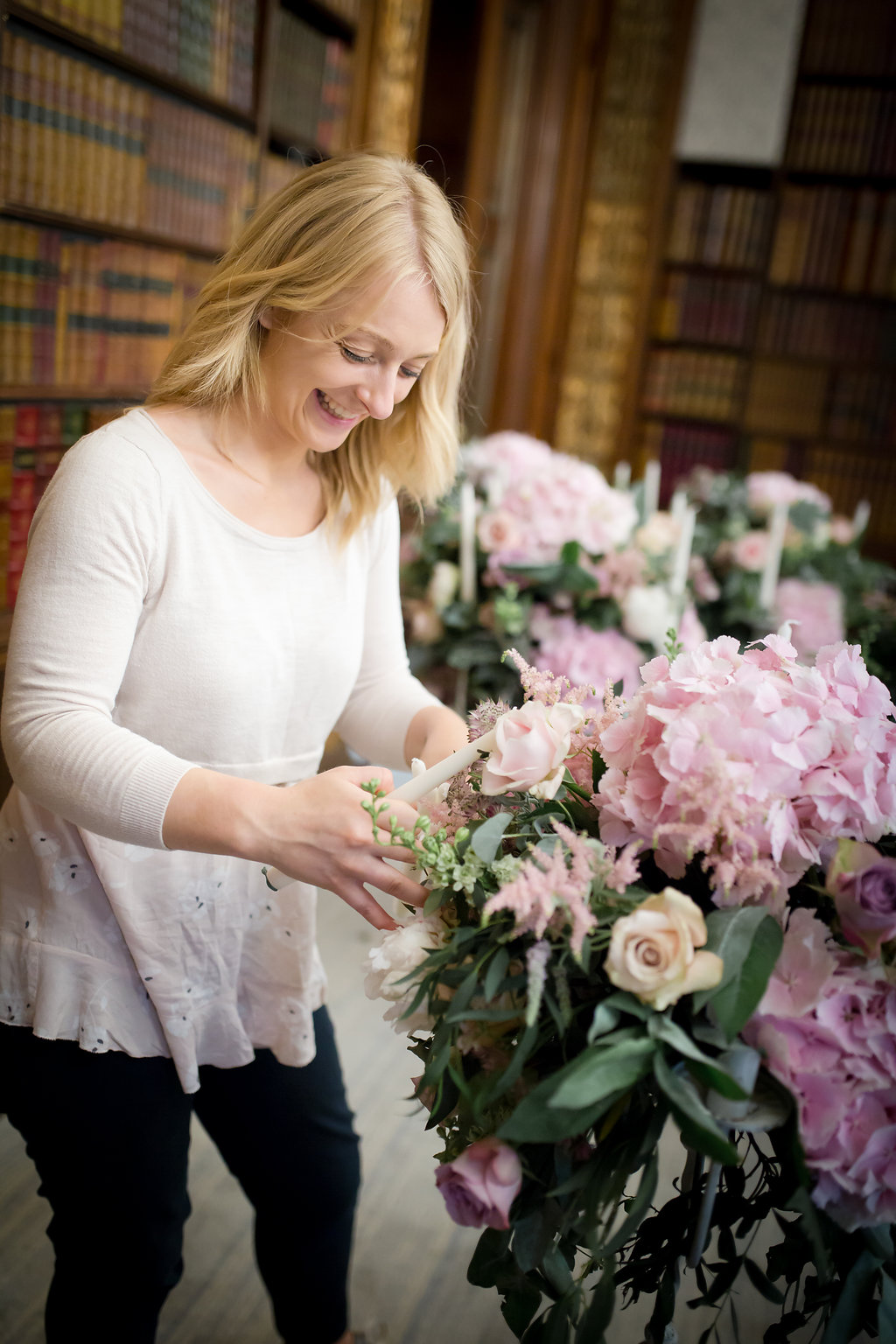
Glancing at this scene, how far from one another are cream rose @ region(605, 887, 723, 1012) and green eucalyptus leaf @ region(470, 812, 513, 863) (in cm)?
10

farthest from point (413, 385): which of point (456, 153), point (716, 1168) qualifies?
point (456, 153)

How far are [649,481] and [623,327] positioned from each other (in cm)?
240

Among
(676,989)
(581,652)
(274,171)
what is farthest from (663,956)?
(274,171)

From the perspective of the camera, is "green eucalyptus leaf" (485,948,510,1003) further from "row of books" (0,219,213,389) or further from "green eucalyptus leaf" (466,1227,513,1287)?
"row of books" (0,219,213,389)

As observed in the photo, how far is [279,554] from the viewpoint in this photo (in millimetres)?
1045

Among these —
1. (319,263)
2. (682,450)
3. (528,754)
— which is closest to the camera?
(528,754)

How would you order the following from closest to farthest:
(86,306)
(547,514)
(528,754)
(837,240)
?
1. (528,754)
2. (547,514)
3. (86,306)
4. (837,240)

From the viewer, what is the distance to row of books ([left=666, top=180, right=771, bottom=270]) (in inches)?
166

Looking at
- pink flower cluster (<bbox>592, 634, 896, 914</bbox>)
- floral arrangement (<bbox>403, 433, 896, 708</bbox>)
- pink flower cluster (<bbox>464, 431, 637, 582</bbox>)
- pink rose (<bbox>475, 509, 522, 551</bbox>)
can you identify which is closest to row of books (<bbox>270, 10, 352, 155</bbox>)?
floral arrangement (<bbox>403, 433, 896, 708</bbox>)

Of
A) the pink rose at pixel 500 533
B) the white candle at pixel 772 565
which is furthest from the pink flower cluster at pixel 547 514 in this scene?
the white candle at pixel 772 565

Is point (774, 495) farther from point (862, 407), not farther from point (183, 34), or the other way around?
point (862, 407)

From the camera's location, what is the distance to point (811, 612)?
89.7 inches

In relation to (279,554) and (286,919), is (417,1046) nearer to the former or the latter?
(286,919)

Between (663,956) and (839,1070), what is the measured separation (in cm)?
14
